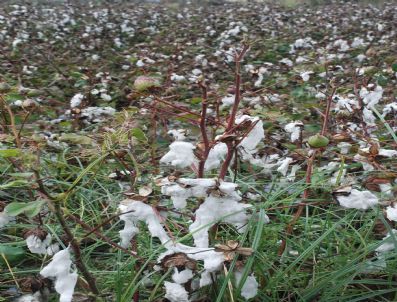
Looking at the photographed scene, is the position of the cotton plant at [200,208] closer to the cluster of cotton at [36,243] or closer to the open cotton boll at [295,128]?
the cluster of cotton at [36,243]

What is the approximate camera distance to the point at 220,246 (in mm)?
861

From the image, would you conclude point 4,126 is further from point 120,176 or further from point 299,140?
point 299,140

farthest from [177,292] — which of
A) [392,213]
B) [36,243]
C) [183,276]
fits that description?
[392,213]

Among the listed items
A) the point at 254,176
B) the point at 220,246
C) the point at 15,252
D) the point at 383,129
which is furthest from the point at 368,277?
the point at 383,129

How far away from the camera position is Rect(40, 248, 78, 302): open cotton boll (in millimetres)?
856

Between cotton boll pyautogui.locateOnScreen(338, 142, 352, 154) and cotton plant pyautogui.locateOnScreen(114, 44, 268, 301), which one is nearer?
cotton plant pyautogui.locateOnScreen(114, 44, 268, 301)

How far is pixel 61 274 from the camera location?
865 millimetres

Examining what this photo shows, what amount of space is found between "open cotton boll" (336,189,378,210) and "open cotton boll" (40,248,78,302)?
49cm

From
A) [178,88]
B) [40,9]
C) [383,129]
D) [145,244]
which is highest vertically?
[145,244]

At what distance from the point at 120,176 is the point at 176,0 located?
10123mm

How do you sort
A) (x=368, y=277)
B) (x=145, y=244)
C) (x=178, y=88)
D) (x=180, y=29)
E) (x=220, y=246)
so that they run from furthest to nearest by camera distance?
(x=180, y=29) < (x=178, y=88) < (x=145, y=244) < (x=368, y=277) < (x=220, y=246)

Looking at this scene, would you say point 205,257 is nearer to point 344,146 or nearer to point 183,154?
point 183,154

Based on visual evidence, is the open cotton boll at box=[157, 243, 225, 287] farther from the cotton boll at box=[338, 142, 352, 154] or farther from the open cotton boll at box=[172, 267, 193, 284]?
the cotton boll at box=[338, 142, 352, 154]

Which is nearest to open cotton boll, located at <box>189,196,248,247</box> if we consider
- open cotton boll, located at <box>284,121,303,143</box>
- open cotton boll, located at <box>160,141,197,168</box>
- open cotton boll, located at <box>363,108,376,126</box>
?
open cotton boll, located at <box>160,141,197,168</box>
